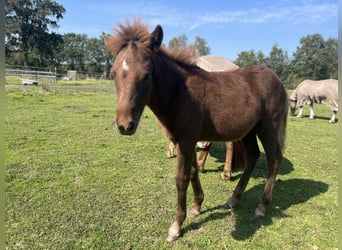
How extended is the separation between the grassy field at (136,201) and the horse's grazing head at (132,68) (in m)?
1.51

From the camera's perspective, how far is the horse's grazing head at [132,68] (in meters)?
2.45

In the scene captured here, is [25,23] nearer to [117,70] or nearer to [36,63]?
[36,63]

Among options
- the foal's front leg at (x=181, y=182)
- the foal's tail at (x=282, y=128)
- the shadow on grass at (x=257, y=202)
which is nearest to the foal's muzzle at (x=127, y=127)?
the foal's front leg at (x=181, y=182)

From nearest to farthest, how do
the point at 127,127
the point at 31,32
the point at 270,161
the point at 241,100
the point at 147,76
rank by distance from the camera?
the point at 127,127
the point at 147,76
the point at 241,100
the point at 270,161
the point at 31,32

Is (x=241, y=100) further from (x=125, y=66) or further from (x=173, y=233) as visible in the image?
(x=173, y=233)

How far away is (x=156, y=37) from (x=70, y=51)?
78881 millimetres

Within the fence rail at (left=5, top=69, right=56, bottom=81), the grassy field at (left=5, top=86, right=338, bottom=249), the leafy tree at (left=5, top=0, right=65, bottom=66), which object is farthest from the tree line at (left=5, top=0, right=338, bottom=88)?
the grassy field at (left=5, top=86, right=338, bottom=249)

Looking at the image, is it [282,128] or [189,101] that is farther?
[282,128]

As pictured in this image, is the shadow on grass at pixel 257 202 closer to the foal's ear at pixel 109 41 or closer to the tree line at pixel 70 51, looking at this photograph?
the foal's ear at pixel 109 41

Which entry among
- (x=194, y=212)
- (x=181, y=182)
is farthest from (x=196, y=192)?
(x=181, y=182)

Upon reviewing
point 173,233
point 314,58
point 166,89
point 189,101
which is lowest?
point 173,233

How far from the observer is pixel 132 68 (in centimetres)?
251

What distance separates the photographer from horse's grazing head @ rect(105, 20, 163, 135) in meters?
2.45

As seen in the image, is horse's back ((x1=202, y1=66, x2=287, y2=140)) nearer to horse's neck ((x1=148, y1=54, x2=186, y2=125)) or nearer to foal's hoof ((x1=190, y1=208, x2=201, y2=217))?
horse's neck ((x1=148, y1=54, x2=186, y2=125))
